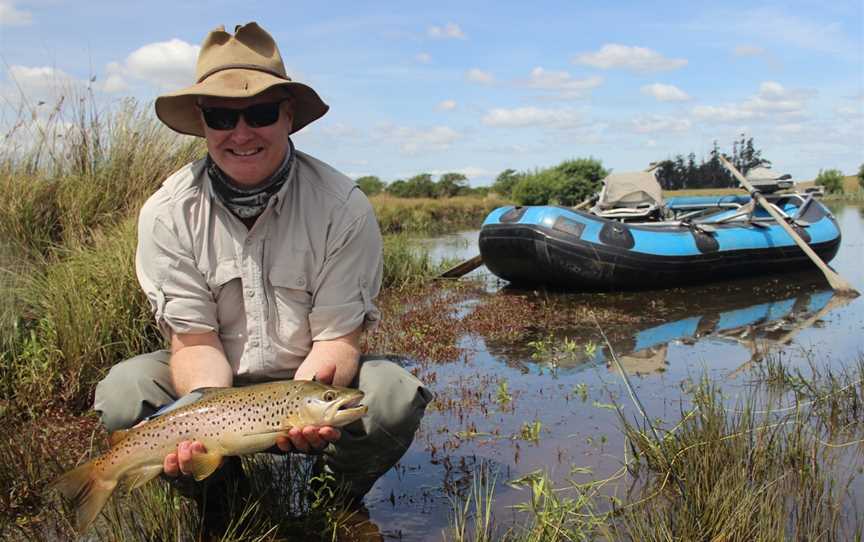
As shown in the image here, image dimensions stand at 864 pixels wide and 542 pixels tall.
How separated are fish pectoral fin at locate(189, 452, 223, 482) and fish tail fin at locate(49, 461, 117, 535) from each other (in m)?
0.29

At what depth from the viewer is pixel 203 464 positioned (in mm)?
2926

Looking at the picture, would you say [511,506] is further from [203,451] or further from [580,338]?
[580,338]

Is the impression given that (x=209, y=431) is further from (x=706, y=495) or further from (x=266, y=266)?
(x=706, y=495)

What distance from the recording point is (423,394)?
3.52m

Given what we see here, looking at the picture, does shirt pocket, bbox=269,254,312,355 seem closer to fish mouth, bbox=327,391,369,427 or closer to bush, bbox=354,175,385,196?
fish mouth, bbox=327,391,369,427

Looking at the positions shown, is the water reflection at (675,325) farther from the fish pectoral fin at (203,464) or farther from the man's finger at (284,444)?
the fish pectoral fin at (203,464)

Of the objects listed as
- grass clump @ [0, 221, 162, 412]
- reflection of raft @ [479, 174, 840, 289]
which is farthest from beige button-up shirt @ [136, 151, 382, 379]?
reflection of raft @ [479, 174, 840, 289]

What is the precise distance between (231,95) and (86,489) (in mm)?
1597

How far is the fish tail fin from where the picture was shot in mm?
2879

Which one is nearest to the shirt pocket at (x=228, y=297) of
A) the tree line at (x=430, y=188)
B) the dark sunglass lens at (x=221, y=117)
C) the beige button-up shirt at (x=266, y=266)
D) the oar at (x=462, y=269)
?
the beige button-up shirt at (x=266, y=266)

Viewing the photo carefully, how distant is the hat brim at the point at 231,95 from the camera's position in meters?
3.26

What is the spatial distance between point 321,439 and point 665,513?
1391 millimetres

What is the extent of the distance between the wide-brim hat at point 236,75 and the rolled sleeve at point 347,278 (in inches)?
20.5

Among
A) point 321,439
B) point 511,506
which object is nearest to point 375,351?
point 511,506
